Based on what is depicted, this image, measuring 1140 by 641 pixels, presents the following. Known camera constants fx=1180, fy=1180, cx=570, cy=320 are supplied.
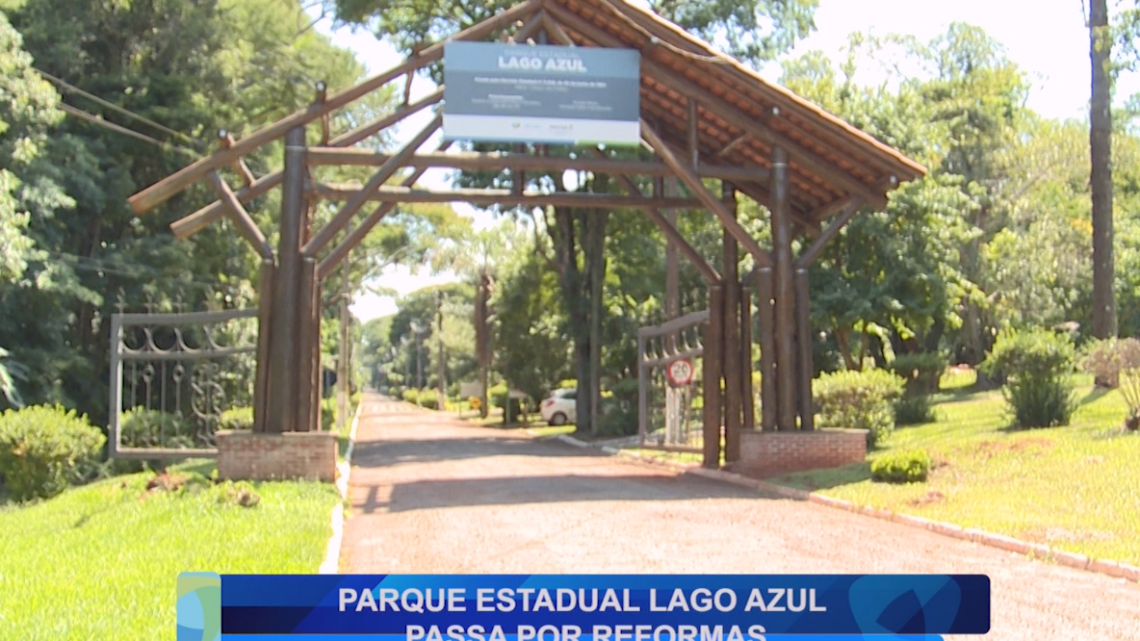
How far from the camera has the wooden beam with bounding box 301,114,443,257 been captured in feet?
56.5

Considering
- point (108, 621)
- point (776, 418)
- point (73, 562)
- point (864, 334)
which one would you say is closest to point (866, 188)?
Result: point (776, 418)

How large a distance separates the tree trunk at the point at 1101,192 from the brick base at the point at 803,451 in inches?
310

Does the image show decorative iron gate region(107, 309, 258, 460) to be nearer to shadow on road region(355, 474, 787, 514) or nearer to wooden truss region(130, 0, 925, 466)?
wooden truss region(130, 0, 925, 466)

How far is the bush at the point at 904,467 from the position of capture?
15.5 metres

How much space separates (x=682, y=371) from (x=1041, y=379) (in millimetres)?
6058

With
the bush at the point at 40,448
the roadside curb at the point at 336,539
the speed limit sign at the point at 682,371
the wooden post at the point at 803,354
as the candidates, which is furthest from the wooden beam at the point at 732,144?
the bush at the point at 40,448

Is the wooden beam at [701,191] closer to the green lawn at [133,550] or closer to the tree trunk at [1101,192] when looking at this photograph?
the green lawn at [133,550]

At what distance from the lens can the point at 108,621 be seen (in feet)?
22.8

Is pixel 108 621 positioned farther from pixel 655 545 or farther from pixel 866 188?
pixel 866 188

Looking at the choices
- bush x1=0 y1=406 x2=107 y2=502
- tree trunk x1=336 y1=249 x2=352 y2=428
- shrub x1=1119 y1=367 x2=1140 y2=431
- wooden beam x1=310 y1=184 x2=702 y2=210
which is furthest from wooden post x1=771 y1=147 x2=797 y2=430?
tree trunk x1=336 y1=249 x2=352 y2=428

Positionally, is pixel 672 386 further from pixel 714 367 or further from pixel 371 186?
pixel 371 186

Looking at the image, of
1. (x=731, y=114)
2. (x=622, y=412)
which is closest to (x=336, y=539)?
(x=731, y=114)

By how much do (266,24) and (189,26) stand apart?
4.33 meters

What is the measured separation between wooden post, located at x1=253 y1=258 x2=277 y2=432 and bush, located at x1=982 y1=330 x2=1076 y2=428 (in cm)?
1224
